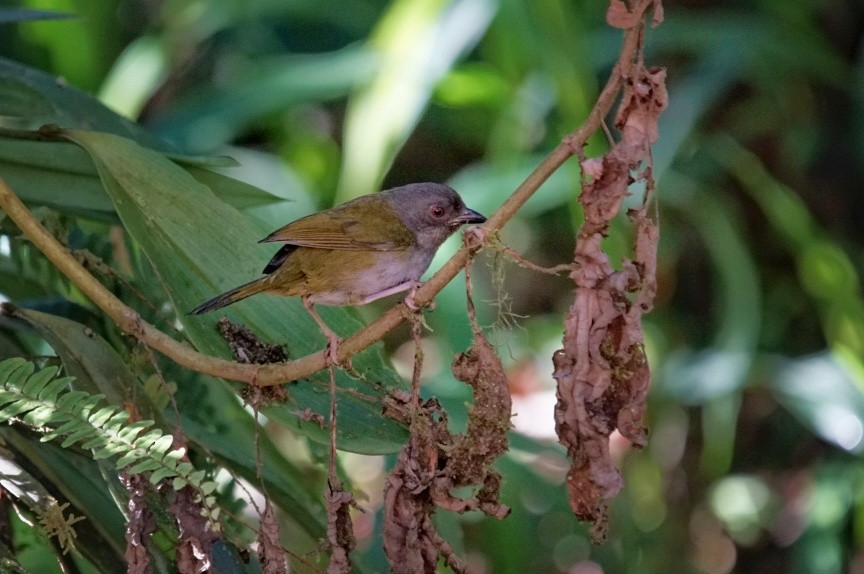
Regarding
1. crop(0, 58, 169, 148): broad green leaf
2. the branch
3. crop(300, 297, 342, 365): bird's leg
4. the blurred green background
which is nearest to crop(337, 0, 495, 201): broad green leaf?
the blurred green background

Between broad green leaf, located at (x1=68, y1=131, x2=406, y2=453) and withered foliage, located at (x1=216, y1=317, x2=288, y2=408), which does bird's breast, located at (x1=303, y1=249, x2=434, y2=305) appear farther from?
withered foliage, located at (x1=216, y1=317, x2=288, y2=408)

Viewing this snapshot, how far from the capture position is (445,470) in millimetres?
1341

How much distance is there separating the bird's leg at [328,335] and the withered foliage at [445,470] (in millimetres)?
152

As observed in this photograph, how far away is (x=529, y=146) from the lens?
4.36 meters

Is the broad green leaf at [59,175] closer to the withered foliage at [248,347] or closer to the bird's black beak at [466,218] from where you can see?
the withered foliage at [248,347]

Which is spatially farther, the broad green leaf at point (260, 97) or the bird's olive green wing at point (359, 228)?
the broad green leaf at point (260, 97)

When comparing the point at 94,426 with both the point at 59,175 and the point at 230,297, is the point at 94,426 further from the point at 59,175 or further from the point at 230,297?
the point at 59,175

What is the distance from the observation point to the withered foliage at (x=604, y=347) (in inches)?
47.5

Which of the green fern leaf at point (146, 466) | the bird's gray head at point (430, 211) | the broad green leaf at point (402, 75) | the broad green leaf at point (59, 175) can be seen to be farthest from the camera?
the broad green leaf at point (402, 75)

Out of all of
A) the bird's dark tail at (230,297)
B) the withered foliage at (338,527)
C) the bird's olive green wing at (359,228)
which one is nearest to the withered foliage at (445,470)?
the withered foliage at (338,527)

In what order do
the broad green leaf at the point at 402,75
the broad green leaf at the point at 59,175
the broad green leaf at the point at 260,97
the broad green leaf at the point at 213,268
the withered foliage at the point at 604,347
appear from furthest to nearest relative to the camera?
the broad green leaf at the point at 260,97, the broad green leaf at the point at 402,75, the broad green leaf at the point at 59,175, the broad green leaf at the point at 213,268, the withered foliage at the point at 604,347

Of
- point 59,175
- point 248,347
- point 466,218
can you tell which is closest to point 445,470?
point 248,347

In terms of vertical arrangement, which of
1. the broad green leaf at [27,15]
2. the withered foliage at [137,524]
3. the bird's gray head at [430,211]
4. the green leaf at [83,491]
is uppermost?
the broad green leaf at [27,15]

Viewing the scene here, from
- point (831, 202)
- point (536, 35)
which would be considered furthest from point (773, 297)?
point (536, 35)
